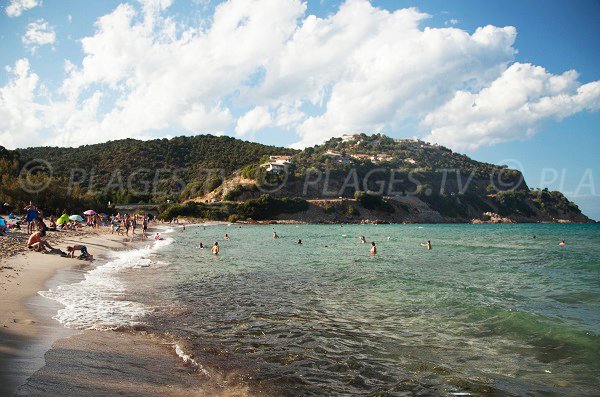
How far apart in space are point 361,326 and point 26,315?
23.2 feet

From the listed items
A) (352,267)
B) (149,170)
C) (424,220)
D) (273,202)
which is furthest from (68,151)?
(352,267)

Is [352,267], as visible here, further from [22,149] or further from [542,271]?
[22,149]

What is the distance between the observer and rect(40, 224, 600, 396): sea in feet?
18.3

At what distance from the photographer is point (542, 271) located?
18453 millimetres

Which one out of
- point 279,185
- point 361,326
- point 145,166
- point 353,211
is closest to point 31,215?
point 361,326

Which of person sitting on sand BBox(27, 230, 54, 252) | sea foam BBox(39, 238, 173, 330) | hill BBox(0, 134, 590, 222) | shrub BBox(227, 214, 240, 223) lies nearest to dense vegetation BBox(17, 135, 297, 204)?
hill BBox(0, 134, 590, 222)

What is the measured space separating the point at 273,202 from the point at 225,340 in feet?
286

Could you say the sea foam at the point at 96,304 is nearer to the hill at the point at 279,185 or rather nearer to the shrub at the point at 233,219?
the hill at the point at 279,185

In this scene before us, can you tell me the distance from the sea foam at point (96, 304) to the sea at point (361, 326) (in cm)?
3

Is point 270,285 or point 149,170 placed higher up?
point 149,170

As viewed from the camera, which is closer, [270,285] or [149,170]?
[270,285]

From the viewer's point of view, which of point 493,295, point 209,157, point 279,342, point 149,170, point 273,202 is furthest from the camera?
point 209,157

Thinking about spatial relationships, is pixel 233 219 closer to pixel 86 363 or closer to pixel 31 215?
pixel 31 215

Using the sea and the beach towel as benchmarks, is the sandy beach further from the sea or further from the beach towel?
the beach towel
